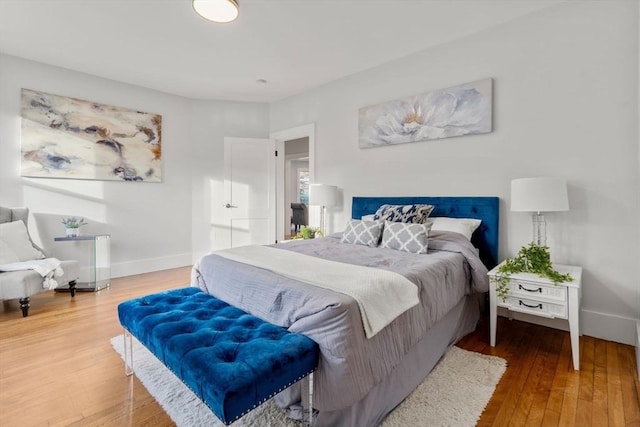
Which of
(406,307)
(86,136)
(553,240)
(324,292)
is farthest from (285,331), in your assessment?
(86,136)

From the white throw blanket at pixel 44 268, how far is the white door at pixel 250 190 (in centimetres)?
231

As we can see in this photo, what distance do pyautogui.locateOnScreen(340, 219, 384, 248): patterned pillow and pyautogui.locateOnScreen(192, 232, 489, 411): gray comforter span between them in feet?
0.57

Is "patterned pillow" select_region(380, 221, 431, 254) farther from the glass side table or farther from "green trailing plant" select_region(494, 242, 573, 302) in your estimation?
the glass side table

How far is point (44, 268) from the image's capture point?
2914mm

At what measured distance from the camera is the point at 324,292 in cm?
149

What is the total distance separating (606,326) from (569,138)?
4.91 feet

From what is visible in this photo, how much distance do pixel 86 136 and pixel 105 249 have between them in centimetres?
150

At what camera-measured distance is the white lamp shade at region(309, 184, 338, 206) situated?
12.9 ft

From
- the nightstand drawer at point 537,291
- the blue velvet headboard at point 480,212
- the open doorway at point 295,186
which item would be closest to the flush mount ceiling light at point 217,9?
the blue velvet headboard at point 480,212

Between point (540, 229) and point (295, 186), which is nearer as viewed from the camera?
point (540, 229)

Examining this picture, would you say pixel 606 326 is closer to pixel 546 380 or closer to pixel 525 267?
pixel 525 267

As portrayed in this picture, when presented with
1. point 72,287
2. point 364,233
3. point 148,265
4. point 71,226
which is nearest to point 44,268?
point 72,287

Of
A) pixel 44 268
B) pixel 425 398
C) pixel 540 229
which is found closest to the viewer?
pixel 425 398

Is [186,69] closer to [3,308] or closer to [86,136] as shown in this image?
[86,136]
